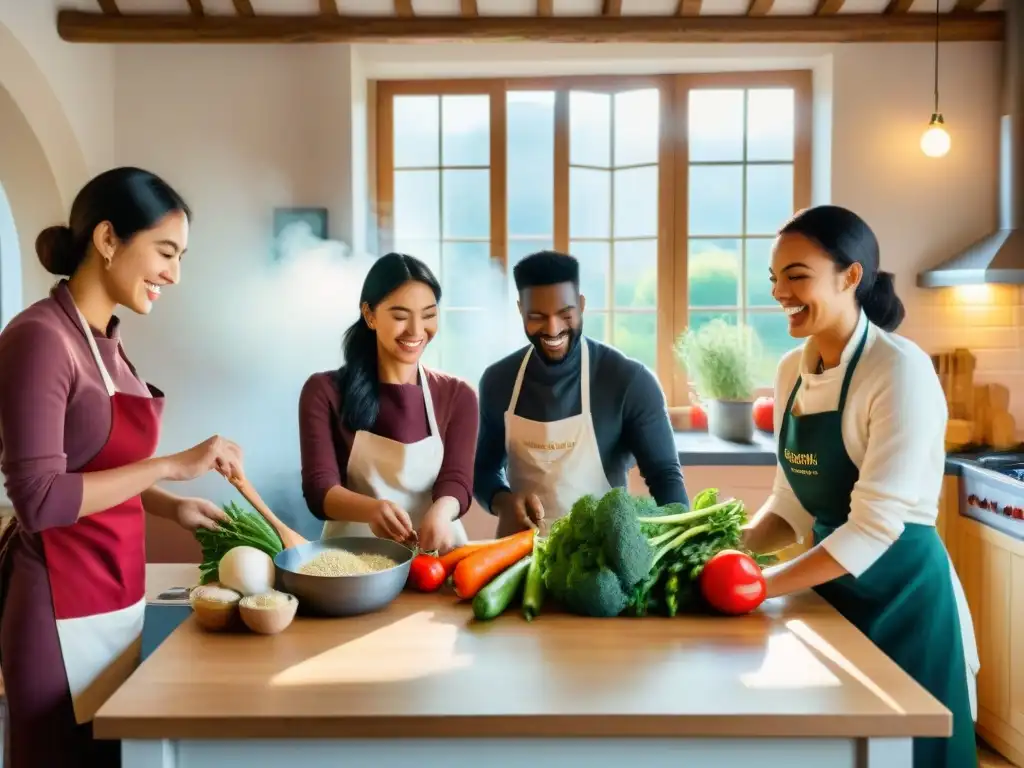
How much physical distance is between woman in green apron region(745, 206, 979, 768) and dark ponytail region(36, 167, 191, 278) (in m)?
1.28

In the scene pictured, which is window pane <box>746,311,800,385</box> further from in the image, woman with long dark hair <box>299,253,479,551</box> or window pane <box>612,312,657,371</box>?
woman with long dark hair <box>299,253,479,551</box>

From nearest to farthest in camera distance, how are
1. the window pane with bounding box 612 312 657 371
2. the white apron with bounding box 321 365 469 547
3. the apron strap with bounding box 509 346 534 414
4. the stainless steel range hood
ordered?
1. the white apron with bounding box 321 365 469 547
2. the apron strap with bounding box 509 346 534 414
3. the stainless steel range hood
4. the window pane with bounding box 612 312 657 371

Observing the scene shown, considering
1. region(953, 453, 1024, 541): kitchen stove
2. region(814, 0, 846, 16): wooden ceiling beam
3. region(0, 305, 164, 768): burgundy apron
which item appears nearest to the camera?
region(0, 305, 164, 768): burgundy apron

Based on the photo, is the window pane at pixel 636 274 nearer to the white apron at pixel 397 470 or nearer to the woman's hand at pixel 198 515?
the white apron at pixel 397 470

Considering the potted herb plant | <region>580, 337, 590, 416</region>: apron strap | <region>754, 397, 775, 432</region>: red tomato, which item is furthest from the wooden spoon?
<region>754, 397, 775, 432</region>: red tomato

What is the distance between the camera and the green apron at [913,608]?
5.72ft

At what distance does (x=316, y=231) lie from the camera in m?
4.02

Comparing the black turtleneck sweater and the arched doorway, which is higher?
the arched doorway

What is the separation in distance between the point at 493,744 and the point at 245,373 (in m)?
3.11

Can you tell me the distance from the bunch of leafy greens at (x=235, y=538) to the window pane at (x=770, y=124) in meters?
3.31

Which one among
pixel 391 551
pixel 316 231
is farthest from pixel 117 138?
pixel 391 551

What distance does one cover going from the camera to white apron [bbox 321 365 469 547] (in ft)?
7.63

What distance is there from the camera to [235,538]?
1.83m

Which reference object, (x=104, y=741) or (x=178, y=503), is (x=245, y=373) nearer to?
(x=178, y=503)
